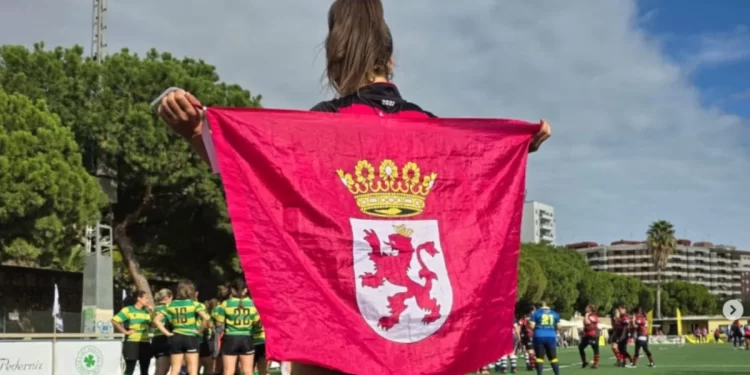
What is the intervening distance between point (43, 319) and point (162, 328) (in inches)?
677

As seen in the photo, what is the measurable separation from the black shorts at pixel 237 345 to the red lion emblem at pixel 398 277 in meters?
14.0

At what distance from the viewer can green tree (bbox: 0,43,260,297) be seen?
34.0 m

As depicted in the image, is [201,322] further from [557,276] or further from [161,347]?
[557,276]

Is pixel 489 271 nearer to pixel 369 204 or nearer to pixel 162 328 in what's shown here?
pixel 369 204

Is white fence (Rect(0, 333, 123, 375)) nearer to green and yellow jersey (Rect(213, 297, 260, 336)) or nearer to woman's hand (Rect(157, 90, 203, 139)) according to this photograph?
green and yellow jersey (Rect(213, 297, 260, 336))

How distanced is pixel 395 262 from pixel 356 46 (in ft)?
2.28

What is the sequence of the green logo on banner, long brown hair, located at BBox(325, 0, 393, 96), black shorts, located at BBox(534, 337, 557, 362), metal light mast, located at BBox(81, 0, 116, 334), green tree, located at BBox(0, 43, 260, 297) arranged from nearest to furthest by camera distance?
long brown hair, located at BBox(325, 0, 393, 96) → the green logo on banner → black shorts, located at BBox(534, 337, 557, 362) → metal light mast, located at BBox(81, 0, 116, 334) → green tree, located at BBox(0, 43, 260, 297)

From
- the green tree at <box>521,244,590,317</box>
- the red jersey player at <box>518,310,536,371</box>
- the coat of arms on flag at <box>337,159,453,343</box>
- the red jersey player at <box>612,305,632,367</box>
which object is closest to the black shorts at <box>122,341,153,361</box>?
the red jersey player at <box>518,310,536,371</box>

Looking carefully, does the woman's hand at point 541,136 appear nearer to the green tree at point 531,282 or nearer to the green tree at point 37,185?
the green tree at point 37,185

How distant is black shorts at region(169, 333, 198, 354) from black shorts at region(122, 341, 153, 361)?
128 cm

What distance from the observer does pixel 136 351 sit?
17469 millimetres

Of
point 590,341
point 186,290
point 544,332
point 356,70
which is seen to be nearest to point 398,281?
point 356,70

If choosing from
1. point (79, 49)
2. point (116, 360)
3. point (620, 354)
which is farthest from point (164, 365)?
point (79, 49)

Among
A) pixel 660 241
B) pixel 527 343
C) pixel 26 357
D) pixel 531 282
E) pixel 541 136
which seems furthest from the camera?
pixel 660 241
